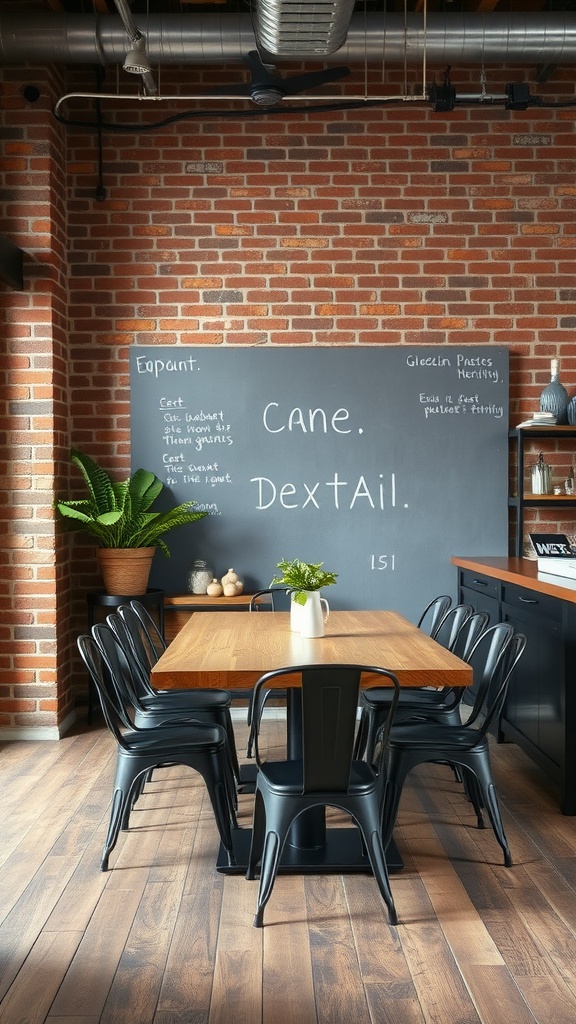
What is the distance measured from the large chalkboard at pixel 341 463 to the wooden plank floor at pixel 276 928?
194 cm

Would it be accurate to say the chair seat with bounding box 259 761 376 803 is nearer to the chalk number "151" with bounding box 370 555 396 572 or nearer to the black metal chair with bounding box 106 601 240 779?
the black metal chair with bounding box 106 601 240 779

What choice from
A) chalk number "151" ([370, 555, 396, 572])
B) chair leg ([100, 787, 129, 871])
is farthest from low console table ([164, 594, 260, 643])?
chair leg ([100, 787, 129, 871])

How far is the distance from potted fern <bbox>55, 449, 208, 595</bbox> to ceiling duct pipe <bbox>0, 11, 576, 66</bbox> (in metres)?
2.17

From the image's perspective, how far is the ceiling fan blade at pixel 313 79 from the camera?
411 centimetres

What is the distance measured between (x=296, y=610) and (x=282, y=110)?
10.4 feet

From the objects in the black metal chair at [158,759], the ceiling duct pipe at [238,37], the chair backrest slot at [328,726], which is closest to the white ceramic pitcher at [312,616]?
the black metal chair at [158,759]

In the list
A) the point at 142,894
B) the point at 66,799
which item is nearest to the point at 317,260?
the point at 66,799

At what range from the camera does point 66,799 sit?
13.5 ft

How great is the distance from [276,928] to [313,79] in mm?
3500

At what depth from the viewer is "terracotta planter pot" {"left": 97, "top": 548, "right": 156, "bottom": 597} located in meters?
5.29

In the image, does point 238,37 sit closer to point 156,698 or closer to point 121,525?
point 121,525

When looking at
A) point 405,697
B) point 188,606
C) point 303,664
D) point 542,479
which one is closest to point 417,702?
point 405,697

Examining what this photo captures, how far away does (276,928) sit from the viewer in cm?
283

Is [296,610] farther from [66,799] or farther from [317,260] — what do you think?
[317,260]
